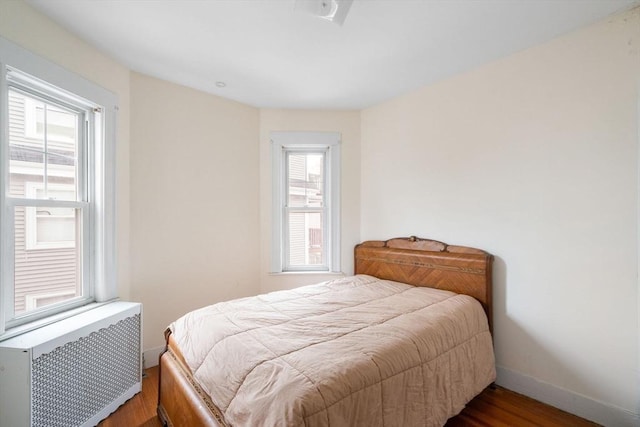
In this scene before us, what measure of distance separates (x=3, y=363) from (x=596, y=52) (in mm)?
3898

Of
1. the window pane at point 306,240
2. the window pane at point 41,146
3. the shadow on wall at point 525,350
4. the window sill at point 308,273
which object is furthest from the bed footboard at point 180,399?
the shadow on wall at point 525,350

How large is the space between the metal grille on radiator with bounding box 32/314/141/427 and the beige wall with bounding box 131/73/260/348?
0.49 meters

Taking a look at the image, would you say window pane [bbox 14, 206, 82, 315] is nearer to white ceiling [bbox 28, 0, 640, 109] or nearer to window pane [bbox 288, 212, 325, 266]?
white ceiling [bbox 28, 0, 640, 109]

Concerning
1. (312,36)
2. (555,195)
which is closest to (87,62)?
(312,36)

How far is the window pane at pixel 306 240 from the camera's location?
11.4 ft

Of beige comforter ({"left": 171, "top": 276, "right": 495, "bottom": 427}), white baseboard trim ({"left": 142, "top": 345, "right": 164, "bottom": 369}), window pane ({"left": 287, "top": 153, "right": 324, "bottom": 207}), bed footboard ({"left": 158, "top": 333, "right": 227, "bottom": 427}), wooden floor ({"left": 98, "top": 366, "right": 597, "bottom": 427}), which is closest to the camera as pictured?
beige comforter ({"left": 171, "top": 276, "right": 495, "bottom": 427})

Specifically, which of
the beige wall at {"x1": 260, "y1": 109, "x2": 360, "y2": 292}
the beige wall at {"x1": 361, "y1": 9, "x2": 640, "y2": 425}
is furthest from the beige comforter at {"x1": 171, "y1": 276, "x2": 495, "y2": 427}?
the beige wall at {"x1": 260, "y1": 109, "x2": 360, "y2": 292}

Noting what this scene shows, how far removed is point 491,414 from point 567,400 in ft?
1.75

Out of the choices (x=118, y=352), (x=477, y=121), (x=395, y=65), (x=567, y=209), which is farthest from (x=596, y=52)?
(x=118, y=352)

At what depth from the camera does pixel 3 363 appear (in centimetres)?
148

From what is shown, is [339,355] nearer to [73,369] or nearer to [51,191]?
[73,369]

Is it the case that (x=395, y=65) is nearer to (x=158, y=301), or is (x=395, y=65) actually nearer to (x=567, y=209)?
(x=567, y=209)

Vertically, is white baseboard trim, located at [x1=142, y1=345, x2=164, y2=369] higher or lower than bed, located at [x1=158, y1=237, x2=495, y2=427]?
lower

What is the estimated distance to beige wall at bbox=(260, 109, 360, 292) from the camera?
131 inches
